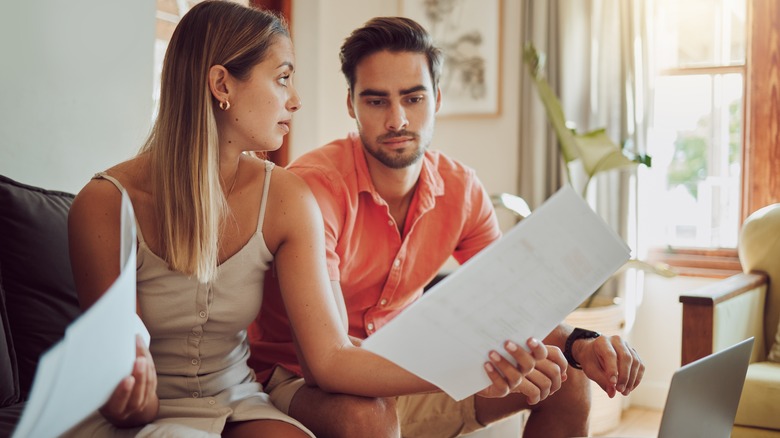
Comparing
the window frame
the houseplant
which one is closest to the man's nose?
the houseplant

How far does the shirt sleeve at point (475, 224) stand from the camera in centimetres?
196

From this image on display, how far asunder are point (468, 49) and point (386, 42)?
197 cm

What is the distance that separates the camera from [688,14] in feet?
11.5

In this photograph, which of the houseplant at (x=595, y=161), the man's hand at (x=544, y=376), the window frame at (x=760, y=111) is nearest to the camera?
the man's hand at (x=544, y=376)

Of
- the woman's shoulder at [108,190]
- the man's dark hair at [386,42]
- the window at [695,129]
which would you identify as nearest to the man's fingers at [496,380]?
the woman's shoulder at [108,190]

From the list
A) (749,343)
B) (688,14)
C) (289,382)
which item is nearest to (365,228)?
(289,382)

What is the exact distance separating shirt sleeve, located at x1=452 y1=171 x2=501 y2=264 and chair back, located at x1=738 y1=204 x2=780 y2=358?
3.69 feet

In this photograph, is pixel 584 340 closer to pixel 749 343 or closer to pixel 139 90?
pixel 749 343

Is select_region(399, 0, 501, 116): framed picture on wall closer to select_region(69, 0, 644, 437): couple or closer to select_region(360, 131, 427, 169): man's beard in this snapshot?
select_region(360, 131, 427, 169): man's beard

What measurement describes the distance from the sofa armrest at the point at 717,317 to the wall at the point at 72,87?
1.58 meters

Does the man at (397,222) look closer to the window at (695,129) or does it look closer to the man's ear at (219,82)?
the man's ear at (219,82)

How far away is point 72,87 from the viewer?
2016 millimetres

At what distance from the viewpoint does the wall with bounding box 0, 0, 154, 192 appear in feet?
6.09

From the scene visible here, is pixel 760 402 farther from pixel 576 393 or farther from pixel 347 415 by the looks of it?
pixel 347 415
